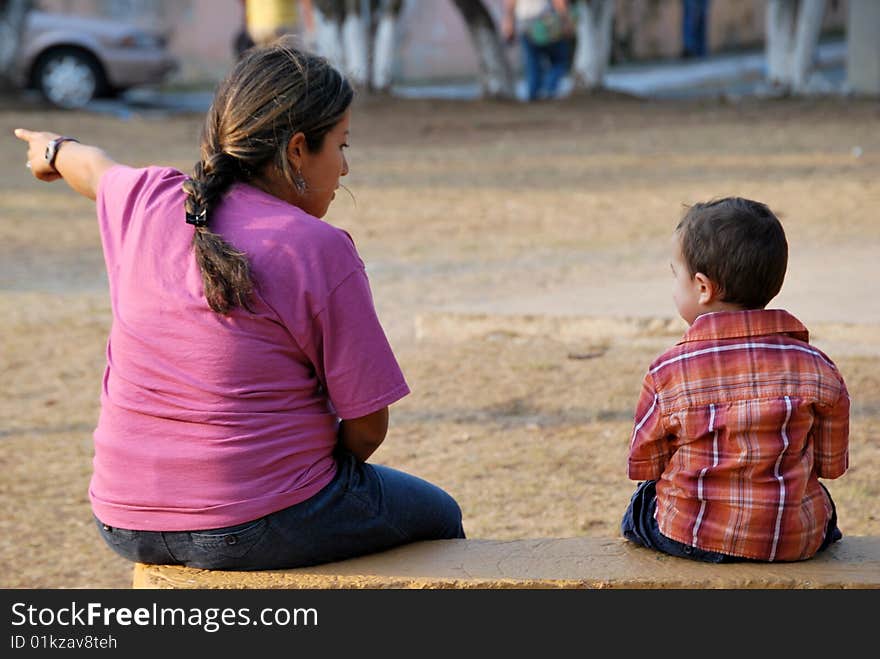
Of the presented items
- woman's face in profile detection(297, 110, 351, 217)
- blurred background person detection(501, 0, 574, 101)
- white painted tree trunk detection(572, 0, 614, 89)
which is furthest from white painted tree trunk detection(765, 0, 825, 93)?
woman's face in profile detection(297, 110, 351, 217)

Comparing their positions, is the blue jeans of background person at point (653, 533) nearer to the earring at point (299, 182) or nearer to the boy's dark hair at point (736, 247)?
the boy's dark hair at point (736, 247)

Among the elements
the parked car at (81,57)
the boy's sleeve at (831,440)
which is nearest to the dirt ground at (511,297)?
the boy's sleeve at (831,440)

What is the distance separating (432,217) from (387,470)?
6.29 m

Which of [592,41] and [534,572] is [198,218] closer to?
[534,572]

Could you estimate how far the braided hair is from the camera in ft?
7.56

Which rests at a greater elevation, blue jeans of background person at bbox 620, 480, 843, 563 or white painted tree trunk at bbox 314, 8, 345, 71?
white painted tree trunk at bbox 314, 8, 345, 71

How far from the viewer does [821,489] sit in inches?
102

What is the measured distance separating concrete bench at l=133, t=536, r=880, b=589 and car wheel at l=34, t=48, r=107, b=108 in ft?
51.9

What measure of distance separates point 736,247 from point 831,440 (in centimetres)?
43

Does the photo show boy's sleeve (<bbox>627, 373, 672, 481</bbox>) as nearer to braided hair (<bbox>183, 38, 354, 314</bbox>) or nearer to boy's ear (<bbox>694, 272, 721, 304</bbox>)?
boy's ear (<bbox>694, 272, 721, 304</bbox>)

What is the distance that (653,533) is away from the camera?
2619mm

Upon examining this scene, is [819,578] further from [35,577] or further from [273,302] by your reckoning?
[35,577]

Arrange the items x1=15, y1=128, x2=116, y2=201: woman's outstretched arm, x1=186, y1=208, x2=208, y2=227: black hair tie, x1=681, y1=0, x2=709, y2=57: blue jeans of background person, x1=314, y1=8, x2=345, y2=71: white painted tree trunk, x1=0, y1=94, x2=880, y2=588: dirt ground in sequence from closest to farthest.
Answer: x1=186, y1=208, x2=208, y2=227: black hair tie
x1=15, y1=128, x2=116, y2=201: woman's outstretched arm
x1=0, y1=94, x2=880, y2=588: dirt ground
x1=314, y1=8, x2=345, y2=71: white painted tree trunk
x1=681, y1=0, x2=709, y2=57: blue jeans of background person

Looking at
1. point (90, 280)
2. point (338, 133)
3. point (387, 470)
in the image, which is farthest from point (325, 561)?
point (90, 280)
